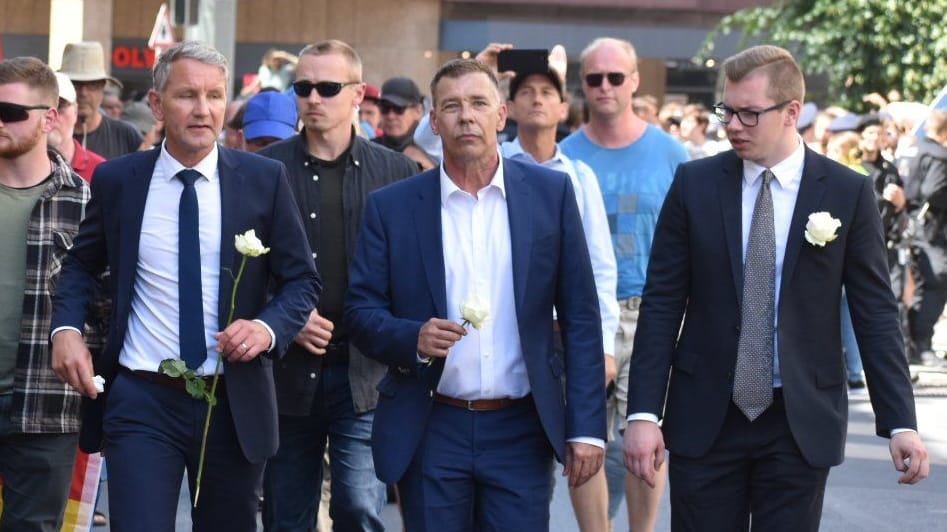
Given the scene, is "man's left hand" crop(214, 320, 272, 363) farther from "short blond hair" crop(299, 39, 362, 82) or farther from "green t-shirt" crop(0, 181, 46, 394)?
"short blond hair" crop(299, 39, 362, 82)

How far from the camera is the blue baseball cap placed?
855 centimetres

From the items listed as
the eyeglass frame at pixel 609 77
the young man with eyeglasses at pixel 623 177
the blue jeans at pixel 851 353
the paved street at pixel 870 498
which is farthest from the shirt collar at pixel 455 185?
the blue jeans at pixel 851 353

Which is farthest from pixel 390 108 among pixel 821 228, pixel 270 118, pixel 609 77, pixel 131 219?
pixel 821 228

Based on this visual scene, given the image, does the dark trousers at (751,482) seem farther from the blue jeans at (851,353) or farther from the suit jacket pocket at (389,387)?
the blue jeans at (851,353)

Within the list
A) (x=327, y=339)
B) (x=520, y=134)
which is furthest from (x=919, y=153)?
(x=327, y=339)

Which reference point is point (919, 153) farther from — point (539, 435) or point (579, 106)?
point (539, 435)

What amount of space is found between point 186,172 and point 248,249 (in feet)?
1.66

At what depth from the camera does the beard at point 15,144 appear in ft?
20.9

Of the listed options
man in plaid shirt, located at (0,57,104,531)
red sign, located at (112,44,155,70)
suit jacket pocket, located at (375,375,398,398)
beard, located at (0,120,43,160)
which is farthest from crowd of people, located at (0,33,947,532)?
red sign, located at (112,44,155,70)

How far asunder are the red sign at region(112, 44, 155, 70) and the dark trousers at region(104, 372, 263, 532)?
3000cm

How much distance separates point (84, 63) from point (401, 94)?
2.11 meters

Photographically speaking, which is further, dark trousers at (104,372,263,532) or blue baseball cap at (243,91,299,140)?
blue baseball cap at (243,91,299,140)

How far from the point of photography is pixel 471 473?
5.51 m

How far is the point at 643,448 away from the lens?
18.1ft
